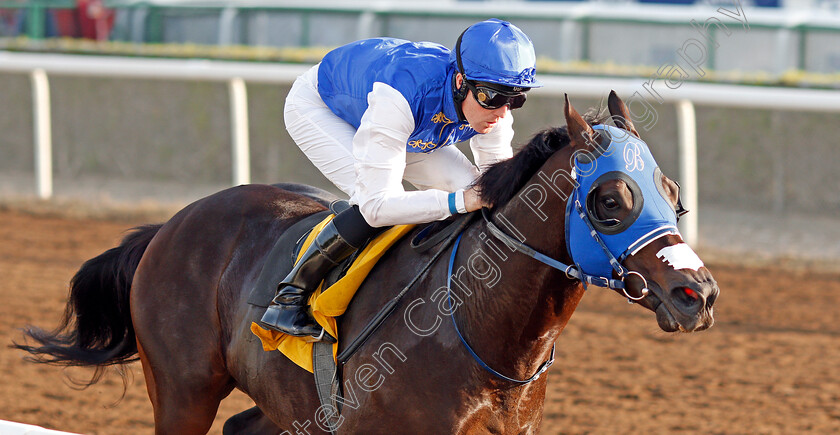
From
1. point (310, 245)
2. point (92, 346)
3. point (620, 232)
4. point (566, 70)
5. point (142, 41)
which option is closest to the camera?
point (620, 232)

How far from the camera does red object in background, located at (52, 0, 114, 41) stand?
43.0 feet

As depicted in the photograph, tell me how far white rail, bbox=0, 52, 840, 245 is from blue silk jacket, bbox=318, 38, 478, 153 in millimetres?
3430

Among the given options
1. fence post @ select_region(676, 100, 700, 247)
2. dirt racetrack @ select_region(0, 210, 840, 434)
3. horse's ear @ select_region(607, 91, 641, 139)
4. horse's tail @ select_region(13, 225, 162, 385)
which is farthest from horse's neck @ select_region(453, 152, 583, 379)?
fence post @ select_region(676, 100, 700, 247)

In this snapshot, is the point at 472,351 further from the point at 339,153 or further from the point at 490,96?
the point at 339,153

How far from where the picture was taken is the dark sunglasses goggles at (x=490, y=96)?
2.59m

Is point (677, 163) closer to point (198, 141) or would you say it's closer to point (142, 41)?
point (198, 141)

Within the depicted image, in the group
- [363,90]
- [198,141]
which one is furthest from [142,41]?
[363,90]

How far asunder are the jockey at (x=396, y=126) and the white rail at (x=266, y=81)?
335 centimetres

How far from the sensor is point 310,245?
2846 millimetres

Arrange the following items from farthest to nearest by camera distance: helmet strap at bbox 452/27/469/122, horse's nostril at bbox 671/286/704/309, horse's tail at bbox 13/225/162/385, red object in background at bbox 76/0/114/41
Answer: red object in background at bbox 76/0/114/41 < horse's tail at bbox 13/225/162/385 < helmet strap at bbox 452/27/469/122 < horse's nostril at bbox 671/286/704/309

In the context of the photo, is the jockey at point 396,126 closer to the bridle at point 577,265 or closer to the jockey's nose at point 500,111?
the jockey's nose at point 500,111

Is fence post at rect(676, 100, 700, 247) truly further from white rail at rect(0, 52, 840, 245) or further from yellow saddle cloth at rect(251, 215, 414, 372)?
yellow saddle cloth at rect(251, 215, 414, 372)


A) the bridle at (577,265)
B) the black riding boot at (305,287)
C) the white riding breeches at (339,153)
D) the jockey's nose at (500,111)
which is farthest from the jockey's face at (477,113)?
the black riding boot at (305,287)

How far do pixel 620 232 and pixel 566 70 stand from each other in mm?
6399
